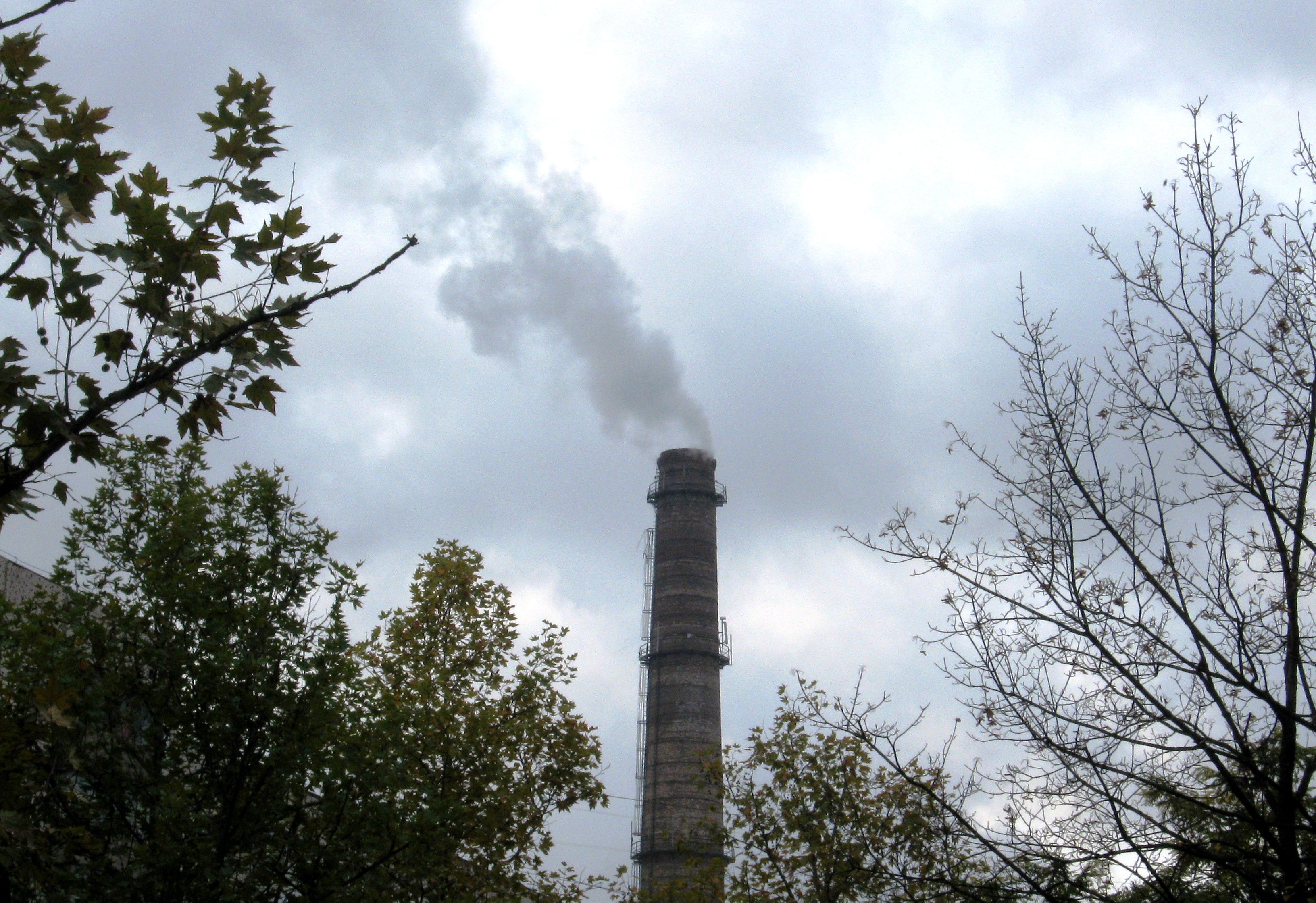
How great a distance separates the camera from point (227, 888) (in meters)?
8.72

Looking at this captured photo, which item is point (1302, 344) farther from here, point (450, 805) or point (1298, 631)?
point (450, 805)

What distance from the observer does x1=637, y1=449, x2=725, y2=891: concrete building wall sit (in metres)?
35.3

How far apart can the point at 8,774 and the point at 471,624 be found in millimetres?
12417

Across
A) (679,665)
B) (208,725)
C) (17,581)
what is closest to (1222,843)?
(208,725)

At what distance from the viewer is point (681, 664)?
37.3 meters

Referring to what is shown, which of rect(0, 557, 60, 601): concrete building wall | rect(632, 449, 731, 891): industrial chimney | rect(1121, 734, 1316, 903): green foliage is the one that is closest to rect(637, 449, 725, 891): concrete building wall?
rect(632, 449, 731, 891): industrial chimney

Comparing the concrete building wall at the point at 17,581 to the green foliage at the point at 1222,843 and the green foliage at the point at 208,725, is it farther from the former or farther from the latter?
the green foliage at the point at 1222,843

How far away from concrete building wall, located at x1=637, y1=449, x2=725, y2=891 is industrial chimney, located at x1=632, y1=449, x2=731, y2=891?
0.10ft

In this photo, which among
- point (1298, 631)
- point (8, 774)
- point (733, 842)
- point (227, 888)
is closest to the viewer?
point (8, 774)

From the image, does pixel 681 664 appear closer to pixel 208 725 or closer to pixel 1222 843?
pixel 208 725

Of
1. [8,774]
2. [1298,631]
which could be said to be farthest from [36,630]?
[1298,631]

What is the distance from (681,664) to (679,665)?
0.18ft

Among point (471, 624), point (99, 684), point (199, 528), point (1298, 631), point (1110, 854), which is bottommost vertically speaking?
point (1110, 854)

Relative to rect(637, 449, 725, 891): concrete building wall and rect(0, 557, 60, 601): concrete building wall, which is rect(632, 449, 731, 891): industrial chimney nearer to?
rect(637, 449, 725, 891): concrete building wall
